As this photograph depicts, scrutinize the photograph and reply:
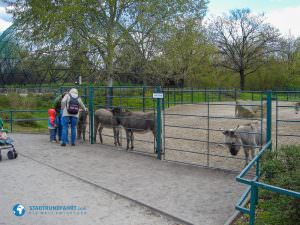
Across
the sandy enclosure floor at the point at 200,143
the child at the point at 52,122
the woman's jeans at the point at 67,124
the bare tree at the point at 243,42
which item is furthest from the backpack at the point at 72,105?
the bare tree at the point at 243,42

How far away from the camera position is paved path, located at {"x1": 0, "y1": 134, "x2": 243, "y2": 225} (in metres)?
5.73

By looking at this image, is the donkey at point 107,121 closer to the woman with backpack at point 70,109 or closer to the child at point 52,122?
the woman with backpack at point 70,109

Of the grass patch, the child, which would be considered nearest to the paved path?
the grass patch

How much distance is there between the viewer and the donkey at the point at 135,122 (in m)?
10.4

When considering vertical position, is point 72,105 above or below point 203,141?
above

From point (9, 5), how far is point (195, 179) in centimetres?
2572

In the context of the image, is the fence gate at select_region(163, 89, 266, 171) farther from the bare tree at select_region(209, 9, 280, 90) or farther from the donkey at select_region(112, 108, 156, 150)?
the bare tree at select_region(209, 9, 280, 90)

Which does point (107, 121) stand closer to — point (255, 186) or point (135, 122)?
point (135, 122)

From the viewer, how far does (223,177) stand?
24.8 ft

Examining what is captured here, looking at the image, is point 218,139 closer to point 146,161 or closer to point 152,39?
point 146,161

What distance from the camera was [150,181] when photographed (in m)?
7.34

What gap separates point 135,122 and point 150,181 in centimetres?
348

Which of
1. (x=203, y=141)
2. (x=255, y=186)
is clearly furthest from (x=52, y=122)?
(x=255, y=186)

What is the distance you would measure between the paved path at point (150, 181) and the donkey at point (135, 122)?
2.31 ft
